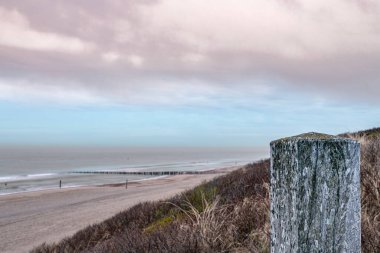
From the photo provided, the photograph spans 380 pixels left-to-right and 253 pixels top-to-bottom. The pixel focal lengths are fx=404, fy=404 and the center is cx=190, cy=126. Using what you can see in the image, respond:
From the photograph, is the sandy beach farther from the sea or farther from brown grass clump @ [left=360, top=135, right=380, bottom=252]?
brown grass clump @ [left=360, top=135, right=380, bottom=252]

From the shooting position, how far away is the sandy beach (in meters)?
19.4

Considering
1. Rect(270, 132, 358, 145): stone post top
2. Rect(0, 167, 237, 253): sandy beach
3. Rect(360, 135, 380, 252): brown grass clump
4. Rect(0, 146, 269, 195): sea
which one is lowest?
Rect(0, 167, 237, 253): sandy beach

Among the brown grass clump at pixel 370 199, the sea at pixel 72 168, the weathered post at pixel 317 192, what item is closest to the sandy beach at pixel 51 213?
the sea at pixel 72 168

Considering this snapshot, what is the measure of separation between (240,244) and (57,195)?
33496mm

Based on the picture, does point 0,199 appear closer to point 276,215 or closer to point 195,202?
point 195,202

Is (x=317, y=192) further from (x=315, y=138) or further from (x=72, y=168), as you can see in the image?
(x=72, y=168)

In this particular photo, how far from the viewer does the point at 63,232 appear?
20.1m

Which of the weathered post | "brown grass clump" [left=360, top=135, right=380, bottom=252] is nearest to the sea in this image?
"brown grass clump" [left=360, top=135, right=380, bottom=252]

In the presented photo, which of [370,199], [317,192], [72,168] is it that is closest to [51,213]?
[370,199]

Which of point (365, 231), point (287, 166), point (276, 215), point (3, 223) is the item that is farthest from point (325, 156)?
point (3, 223)

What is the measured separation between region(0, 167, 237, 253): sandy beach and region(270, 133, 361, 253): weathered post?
1752cm

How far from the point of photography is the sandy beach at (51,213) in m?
19.4

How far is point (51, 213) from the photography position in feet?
86.8

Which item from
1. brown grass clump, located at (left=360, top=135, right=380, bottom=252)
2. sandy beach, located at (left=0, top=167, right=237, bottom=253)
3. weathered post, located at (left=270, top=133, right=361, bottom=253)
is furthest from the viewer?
sandy beach, located at (left=0, top=167, right=237, bottom=253)
